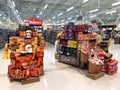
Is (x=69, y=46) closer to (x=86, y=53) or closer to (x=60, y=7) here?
(x=86, y=53)

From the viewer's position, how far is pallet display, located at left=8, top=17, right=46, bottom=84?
387cm

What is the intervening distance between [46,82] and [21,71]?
758 mm

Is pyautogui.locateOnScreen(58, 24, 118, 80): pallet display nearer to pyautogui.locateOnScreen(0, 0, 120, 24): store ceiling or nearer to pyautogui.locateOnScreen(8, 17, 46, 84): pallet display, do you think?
pyautogui.locateOnScreen(8, 17, 46, 84): pallet display

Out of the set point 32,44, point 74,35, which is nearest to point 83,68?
point 74,35

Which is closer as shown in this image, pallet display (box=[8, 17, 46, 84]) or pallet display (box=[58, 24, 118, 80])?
pallet display (box=[8, 17, 46, 84])

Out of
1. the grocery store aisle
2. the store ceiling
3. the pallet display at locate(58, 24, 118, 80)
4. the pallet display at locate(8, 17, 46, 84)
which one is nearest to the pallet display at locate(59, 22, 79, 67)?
the pallet display at locate(58, 24, 118, 80)

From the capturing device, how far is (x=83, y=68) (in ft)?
17.2

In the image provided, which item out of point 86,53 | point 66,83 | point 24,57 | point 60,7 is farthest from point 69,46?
point 60,7

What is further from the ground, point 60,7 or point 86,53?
point 60,7

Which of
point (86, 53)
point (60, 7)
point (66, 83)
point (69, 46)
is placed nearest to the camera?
point (66, 83)

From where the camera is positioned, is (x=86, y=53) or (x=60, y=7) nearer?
(x=86, y=53)

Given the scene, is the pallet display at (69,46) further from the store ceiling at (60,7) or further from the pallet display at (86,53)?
the store ceiling at (60,7)

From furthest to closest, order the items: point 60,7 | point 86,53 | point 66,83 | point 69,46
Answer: point 60,7 < point 69,46 < point 86,53 < point 66,83

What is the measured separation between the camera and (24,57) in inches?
154
